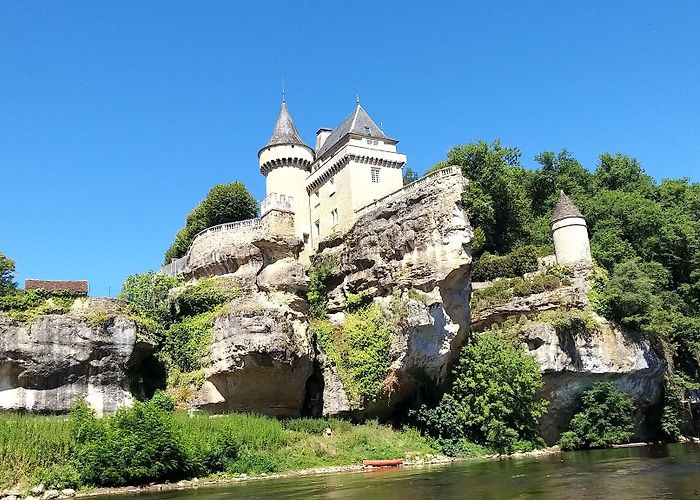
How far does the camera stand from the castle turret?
44.2m

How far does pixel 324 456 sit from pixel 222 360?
7.10 meters

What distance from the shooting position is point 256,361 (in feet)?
112

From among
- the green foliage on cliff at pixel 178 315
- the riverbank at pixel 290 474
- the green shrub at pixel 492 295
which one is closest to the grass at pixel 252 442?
the riverbank at pixel 290 474

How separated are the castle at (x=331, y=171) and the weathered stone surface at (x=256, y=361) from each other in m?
13.4

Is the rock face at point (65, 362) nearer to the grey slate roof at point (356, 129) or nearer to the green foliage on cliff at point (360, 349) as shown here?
the green foliage on cliff at point (360, 349)

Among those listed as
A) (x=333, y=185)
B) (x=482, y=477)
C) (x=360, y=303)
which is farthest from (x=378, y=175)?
(x=482, y=477)

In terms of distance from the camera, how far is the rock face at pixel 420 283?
36.3 m

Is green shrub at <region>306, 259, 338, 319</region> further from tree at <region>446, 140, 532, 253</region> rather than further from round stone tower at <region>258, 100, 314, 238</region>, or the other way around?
tree at <region>446, 140, 532, 253</region>

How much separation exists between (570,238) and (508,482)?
25.6m

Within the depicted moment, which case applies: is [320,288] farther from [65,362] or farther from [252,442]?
[65,362]

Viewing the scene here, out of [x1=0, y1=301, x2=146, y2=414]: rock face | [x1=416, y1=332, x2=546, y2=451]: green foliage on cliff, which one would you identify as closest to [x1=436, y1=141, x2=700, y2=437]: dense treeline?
[x1=416, y1=332, x2=546, y2=451]: green foliage on cliff

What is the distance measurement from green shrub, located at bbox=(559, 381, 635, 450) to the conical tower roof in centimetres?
2911

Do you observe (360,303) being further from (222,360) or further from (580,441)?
(580,441)

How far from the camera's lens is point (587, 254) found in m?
44.4
